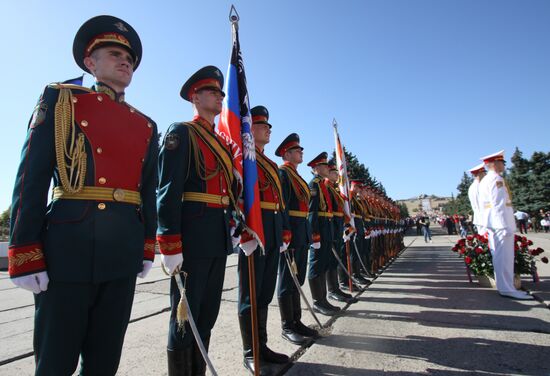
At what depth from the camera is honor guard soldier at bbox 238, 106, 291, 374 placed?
297cm

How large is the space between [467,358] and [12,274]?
3377 mm

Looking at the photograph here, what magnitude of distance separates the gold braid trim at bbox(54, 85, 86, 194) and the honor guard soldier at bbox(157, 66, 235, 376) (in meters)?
0.64

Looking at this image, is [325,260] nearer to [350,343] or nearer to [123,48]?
[350,343]

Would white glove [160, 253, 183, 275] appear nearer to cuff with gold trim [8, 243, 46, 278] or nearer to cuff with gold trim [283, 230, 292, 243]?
cuff with gold trim [8, 243, 46, 278]

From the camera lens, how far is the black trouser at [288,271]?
146 inches

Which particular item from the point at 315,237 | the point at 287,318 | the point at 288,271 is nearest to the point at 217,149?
the point at 288,271

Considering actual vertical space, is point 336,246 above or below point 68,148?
below

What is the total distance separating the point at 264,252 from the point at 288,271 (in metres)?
0.99

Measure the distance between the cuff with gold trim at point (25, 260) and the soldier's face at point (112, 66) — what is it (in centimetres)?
97

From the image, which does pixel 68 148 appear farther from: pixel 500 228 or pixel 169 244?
pixel 500 228

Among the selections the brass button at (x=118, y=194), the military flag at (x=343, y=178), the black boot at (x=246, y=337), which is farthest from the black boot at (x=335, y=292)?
the brass button at (x=118, y=194)

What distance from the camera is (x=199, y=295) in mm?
2252

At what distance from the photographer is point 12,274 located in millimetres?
1430

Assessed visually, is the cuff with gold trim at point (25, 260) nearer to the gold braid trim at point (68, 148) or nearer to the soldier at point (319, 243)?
the gold braid trim at point (68, 148)
